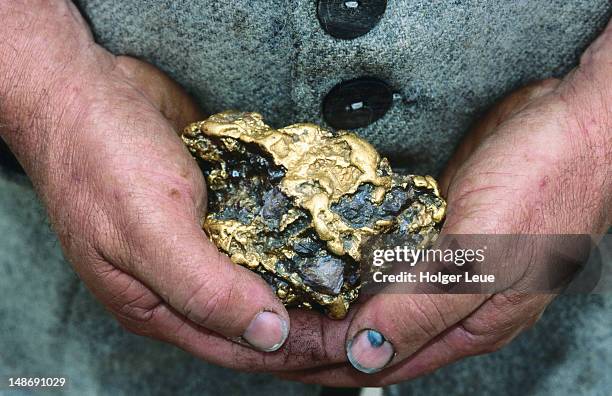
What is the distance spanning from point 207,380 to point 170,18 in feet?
2.74

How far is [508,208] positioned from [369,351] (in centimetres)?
29

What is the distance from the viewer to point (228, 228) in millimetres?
1070

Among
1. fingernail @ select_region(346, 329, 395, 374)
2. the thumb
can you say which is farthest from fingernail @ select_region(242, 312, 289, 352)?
fingernail @ select_region(346, 329, 395, 374)

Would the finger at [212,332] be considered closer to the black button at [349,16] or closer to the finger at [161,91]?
the finger at [161,91]

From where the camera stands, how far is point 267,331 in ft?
3.35

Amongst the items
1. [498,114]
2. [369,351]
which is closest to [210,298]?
[369,351]

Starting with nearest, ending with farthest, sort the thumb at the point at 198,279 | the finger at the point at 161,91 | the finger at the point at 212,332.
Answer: the thumb at the point at 198,279 → the finger at the point at 212,332 → the finger at the point at 161,91

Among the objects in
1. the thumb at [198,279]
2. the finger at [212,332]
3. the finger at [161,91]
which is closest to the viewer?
the thumb at [198,279]

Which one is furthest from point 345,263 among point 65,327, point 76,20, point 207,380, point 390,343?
point 65,327

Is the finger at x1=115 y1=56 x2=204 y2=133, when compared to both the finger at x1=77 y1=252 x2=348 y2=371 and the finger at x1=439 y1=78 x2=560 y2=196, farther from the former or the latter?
the finger at x1=439 y1=78 x2=560 y2=196

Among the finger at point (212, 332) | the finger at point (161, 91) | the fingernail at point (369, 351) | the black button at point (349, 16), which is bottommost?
the finger at point (212, 332)

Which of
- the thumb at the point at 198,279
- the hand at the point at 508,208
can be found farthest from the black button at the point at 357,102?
the thumb at the point at 198,279

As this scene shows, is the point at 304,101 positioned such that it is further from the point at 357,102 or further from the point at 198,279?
the point at 198,279

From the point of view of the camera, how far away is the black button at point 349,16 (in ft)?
3.44
